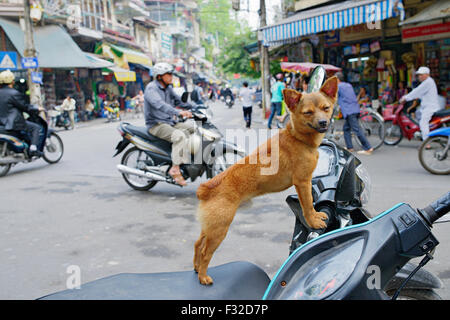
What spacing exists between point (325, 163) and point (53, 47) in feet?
68.8

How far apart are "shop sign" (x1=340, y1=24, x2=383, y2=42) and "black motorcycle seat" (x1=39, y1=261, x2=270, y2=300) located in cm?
1281

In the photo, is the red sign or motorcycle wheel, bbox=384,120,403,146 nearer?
motorcycle wheel, bbox=384,120,403,146

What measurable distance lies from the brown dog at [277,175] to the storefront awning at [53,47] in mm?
19522

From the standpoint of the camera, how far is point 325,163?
221 cm

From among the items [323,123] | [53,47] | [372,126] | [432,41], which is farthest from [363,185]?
[53,47]

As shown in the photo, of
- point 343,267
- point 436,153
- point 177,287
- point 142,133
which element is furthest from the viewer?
point 436,153

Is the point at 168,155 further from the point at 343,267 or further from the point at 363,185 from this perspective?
the point at 343,267

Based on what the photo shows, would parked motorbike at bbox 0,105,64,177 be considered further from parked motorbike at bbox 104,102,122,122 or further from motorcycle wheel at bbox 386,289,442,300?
parked motorbike at bbox 104,102,122,122

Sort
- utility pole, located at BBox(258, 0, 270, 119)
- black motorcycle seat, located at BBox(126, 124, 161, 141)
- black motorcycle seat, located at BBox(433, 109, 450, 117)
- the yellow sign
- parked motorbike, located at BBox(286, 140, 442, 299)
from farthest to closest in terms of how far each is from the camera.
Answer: the yellow sign → utility pole, located at BBox(258, 0, 270, 119) → black motorcycle seat, located at BBox(433, 109, 450, 117) → black motorcycle seat, located at BBox(126, 124, 161, 141) → parked motorbike, located at BBox(286, 140, 442, 299)

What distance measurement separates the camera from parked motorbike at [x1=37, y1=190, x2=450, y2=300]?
1.21 metres

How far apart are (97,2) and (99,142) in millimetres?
17637

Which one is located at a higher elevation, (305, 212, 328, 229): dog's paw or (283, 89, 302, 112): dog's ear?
(283, 89, 302, 112): dog's ear

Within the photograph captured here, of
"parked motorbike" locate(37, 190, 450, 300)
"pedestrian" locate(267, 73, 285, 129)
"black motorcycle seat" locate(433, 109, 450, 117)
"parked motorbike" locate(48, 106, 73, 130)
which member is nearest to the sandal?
"parked motorbike" locate(37, 190, 450, 300)
